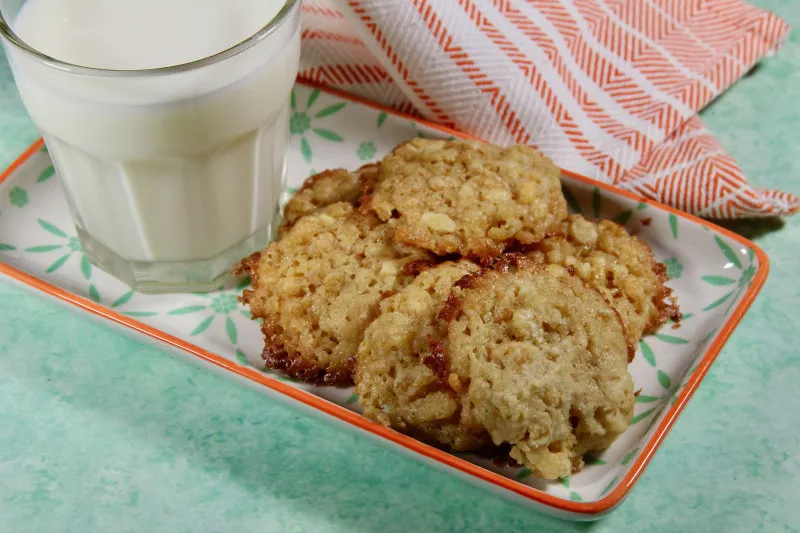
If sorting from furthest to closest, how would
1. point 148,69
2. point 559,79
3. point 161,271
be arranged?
point 559,79
point 161,271
point 148,69

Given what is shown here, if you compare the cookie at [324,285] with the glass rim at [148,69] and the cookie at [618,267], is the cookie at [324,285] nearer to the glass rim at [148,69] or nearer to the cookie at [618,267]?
the cookie at [618,267]

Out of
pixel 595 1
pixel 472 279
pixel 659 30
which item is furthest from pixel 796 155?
pixel 472 279

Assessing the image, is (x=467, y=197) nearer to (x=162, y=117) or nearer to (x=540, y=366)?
(x=540, y=366)

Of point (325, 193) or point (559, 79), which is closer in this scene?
point (325, 193)

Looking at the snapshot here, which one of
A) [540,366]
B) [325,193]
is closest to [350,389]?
[540,366]

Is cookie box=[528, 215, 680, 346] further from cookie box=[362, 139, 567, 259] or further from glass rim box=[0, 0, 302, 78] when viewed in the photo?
glass rim box=[0, 0, 302, 78]

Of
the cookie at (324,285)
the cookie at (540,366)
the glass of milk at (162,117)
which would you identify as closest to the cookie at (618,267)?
the cookie at (540,366)
